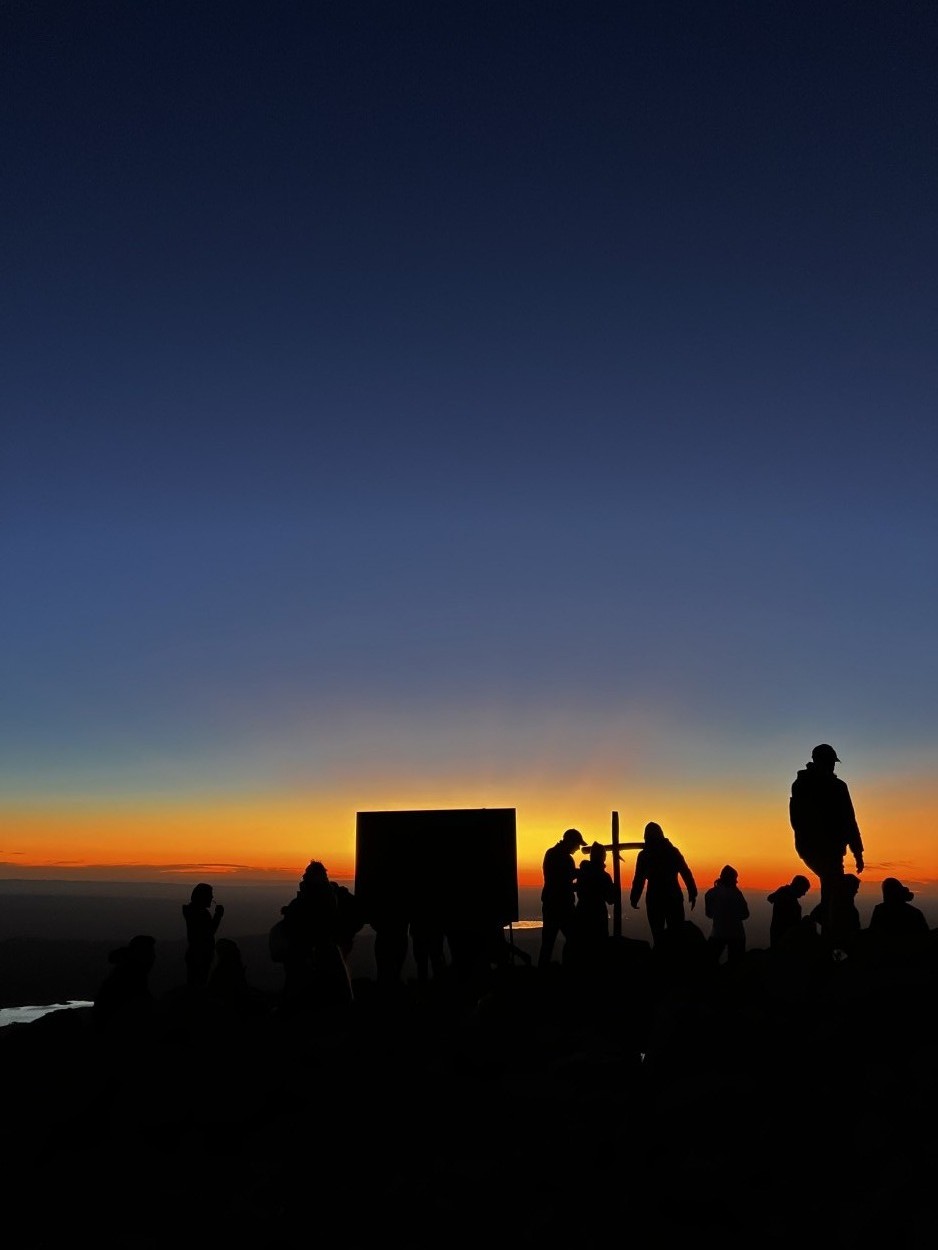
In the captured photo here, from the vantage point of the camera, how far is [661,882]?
17.7 m

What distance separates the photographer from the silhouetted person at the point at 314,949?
586 inches

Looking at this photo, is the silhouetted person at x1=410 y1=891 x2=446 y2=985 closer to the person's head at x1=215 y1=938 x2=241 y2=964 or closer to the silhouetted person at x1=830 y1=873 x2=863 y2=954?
the person's head at x1=215 y1=938 x2=241 y2=964

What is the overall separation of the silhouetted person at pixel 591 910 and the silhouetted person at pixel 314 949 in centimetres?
358

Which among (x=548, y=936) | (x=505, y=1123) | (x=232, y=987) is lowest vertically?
(x=505, y=1123)

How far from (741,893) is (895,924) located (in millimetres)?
2482

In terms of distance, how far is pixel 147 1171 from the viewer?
1215cm

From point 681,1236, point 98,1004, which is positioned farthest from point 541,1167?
point 98,1004

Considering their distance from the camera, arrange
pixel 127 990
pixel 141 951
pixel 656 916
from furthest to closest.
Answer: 1. pixel 656 916
2. pixel 127 990
3. pixel 141 951

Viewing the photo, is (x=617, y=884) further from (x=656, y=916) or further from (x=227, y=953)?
(x=227, y=953)

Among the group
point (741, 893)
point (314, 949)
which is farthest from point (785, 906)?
point (314, 949)

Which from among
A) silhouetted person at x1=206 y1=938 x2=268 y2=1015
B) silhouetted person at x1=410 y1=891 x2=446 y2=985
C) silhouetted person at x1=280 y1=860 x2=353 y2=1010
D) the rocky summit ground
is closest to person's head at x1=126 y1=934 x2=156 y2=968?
the rocky summit ground

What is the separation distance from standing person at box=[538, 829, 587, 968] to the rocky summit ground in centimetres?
302

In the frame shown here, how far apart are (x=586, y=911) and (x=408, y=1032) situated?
13.9ft

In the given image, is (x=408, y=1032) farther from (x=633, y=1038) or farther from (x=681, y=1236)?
(x=681, y=1236)
